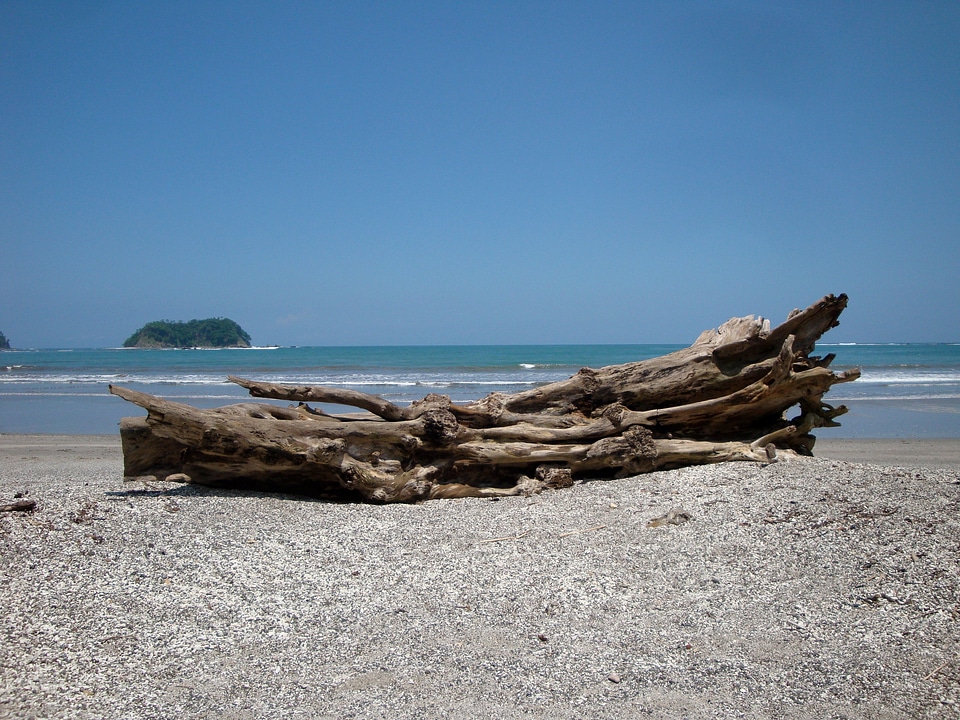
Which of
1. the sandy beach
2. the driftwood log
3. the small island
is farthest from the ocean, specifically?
the small island

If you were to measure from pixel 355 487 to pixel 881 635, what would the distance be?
17.3ft

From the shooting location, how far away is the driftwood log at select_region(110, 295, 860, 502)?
7.62 metres

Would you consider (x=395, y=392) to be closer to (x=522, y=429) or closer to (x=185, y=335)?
(x=522, y=429)

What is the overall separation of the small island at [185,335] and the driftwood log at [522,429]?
112589 millimetres

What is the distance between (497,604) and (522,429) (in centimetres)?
366

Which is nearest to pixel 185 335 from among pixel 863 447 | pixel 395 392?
pixel 395 392

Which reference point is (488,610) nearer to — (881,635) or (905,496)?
(881,635)

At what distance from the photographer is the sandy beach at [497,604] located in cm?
365

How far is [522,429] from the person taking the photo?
840 cm

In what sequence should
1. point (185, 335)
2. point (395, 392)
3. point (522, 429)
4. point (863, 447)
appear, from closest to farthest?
1. point (522, 429)
2. point (863, 447)
3. point (395, 392)
4. point (185, 335)

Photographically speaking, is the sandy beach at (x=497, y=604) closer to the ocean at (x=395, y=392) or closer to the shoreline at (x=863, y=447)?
the shoreline at (x=863, y=447)

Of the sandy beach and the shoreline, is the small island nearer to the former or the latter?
the shoreline

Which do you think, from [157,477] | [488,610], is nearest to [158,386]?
[157,477]

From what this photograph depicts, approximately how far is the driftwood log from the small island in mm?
112589
